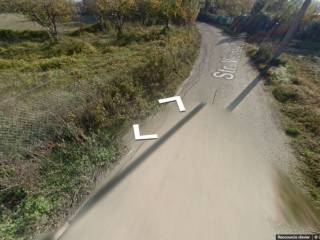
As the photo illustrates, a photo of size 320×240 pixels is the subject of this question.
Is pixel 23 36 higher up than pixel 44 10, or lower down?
lower down

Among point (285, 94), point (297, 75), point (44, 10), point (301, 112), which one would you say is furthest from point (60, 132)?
point (44, 10)

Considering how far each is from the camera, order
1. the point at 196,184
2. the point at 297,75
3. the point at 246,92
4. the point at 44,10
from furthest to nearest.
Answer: the point at 44,10, the point at 297,75, the point at 246,92, the point at 196,184

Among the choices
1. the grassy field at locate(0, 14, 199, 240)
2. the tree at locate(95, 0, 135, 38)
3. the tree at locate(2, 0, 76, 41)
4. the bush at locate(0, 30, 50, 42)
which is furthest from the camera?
the bush at locate(0, 30, 50, 42)

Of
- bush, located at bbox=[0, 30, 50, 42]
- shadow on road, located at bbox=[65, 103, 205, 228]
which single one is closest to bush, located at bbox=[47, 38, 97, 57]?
bush, located at bbox=[0, 30, 50, 42]

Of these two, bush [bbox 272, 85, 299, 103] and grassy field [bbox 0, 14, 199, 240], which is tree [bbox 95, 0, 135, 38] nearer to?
grassy field [bbox 0, 14, 199, 240]

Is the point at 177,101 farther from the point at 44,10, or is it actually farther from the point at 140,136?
the point at 44,10

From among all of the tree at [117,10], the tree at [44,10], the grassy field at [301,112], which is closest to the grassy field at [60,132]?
the grassy field at [301,112]
